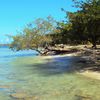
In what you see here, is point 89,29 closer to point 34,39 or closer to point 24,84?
point 24,84

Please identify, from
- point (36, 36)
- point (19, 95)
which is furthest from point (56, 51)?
point (19, 95)

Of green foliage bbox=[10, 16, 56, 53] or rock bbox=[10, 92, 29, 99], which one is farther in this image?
green foliage bbox=[10, 16, 56, 53]

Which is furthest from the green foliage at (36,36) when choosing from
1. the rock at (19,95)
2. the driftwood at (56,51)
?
the rock at (19,95)

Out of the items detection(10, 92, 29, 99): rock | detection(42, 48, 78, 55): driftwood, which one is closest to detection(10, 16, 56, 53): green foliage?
detection(42, 48, 78, 55): driftwood

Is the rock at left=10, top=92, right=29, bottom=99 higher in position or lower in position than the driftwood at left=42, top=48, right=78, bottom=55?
→ lower

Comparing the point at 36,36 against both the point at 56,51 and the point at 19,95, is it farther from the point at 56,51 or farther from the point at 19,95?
the point at 19,95

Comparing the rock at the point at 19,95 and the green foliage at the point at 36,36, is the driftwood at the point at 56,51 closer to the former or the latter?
the green foliage at the point at 36,36

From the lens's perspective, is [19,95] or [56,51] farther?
[56,51]

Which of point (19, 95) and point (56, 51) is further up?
point (56, 51)

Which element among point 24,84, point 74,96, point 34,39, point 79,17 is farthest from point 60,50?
point 74,96

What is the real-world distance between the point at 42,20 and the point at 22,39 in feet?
18.9

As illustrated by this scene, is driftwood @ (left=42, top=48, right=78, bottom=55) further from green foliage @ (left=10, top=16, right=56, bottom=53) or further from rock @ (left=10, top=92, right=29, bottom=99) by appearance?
rock @ (left=10, top=92, right=29, bottom=99)

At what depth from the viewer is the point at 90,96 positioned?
16188mm

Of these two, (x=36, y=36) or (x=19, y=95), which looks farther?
(x=36, y=36)
